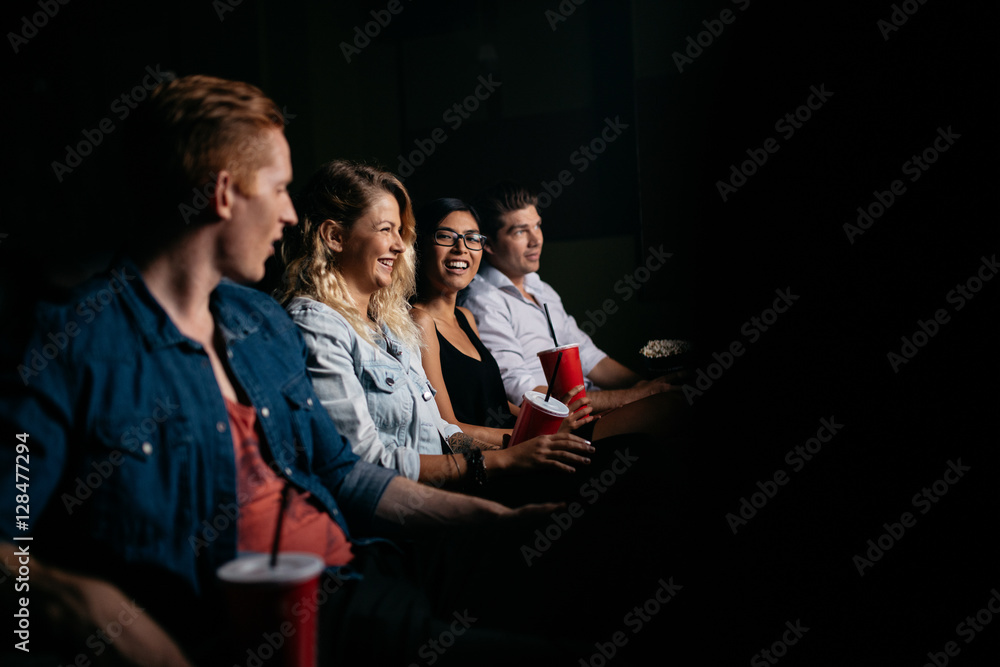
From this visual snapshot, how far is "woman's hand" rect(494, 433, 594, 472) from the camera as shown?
1.48m

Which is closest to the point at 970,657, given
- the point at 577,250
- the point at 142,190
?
the point at 142,190

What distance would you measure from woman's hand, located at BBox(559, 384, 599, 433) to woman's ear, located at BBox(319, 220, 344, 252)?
0.68 metres

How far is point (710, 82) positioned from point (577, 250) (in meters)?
1.11

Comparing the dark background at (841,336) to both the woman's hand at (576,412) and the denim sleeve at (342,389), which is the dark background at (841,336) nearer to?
the woman's hand at (576,412)

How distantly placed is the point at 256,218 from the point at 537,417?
778mm

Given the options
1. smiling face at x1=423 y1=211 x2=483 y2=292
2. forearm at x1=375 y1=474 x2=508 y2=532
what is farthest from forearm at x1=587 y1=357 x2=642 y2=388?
forearm at x1=375 y1=474 x2=508 y2=532

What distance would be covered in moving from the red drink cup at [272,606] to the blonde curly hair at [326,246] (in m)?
0.80

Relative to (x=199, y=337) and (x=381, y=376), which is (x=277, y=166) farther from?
(x=381, y=376)

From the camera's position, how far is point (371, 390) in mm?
1491

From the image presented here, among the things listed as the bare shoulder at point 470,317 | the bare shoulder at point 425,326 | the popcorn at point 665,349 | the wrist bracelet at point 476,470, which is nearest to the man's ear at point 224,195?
the wrist bracelet at point 476,470

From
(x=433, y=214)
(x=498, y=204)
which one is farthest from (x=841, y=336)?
(x=498, y=204)

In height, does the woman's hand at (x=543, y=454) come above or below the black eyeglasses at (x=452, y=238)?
below

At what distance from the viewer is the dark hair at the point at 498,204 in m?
2.85

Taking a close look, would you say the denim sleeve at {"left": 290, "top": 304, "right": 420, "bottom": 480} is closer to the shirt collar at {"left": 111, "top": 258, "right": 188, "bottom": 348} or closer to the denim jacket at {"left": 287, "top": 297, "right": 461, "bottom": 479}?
the denim jacket at {"left": 287, "top": 297, "right": 461, "bottom": 479}
